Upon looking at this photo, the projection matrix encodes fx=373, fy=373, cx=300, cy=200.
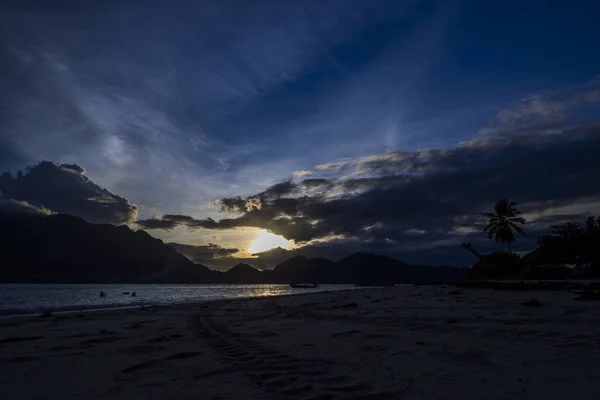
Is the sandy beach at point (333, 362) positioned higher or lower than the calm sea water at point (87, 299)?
higher

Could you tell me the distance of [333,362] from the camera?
6.57 metres

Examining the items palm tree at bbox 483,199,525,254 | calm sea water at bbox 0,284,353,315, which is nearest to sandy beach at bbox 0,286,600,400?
calm sea water at bbox 0,284,353,315

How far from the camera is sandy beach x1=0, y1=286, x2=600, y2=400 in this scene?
4.88 metres

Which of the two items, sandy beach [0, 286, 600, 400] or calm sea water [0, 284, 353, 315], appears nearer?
sandy beach [0, 286, 600, 400]

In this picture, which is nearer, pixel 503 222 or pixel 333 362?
pixel 333 362

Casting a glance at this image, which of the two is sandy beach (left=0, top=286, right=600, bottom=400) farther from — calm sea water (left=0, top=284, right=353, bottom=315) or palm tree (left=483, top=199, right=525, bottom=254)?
palm tree (left=483, top=199, right=525, bottom=254)

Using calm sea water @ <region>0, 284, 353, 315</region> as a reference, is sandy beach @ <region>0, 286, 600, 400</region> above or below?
above

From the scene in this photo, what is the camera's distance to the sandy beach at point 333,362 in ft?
16.0

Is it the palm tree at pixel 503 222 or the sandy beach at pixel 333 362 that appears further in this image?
the palm tree at pixel 503 222

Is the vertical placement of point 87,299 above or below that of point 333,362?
below

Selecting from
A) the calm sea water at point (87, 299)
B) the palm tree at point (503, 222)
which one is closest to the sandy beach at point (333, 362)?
the calm sea water at point (87, 299)

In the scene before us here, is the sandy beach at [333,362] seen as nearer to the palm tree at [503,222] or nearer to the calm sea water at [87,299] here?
the calm sea water at [87,299]

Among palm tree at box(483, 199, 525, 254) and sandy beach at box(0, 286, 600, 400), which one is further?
palm tree at box(483, 199, 525, 254)

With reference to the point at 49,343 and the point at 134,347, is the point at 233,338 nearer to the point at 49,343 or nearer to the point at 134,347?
the point at 134,347
